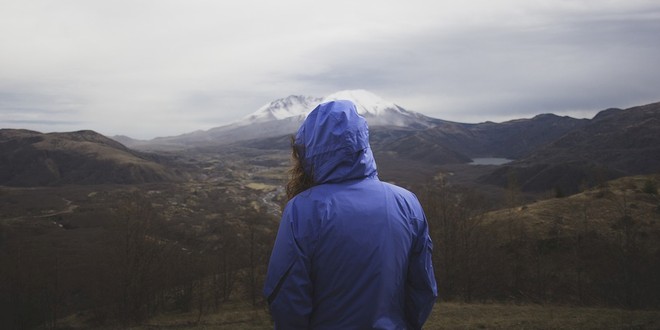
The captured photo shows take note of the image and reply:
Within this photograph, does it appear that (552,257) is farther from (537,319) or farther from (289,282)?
(289,282)

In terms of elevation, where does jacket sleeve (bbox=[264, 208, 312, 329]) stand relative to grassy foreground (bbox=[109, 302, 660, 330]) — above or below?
above

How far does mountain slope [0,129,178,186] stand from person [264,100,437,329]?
16075cm

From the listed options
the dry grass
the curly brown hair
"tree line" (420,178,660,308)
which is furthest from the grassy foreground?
the curly brown hair

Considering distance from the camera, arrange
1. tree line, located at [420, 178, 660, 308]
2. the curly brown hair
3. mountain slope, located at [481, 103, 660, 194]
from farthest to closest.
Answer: mountain slope, located at [481, 103, 660, 194], tree line, located at [420, 178, 660, 308], the curly brown hair

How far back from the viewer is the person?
90.5 inches

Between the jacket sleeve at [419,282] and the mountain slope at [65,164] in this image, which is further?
the mountain slope at [65,164]

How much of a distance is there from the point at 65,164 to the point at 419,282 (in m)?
186

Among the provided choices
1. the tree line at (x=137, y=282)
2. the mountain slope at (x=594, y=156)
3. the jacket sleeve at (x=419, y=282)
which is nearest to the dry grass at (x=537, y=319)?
the jacket sleeve at (x=419, y=282)

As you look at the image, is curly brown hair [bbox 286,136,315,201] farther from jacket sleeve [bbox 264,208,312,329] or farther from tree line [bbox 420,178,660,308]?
tree line [bbox 420,178,660,308]

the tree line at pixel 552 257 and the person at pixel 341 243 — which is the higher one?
the person at pixel 341 243

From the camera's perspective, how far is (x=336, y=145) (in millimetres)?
2471

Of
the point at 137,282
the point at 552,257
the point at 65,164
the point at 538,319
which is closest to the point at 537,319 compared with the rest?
the point at 538,319

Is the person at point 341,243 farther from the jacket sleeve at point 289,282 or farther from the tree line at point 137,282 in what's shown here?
the tree line at point 137,282

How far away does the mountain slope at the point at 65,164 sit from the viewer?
148 meters
